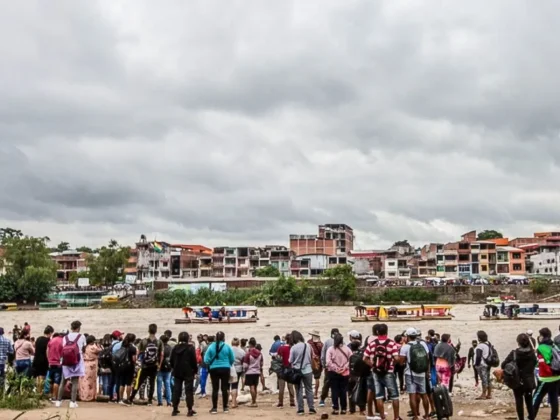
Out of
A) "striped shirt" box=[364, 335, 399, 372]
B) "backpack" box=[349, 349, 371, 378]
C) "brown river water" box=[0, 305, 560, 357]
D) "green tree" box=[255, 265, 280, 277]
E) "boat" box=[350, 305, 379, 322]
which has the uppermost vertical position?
"green tree" box=[255, 265, 280, 277]

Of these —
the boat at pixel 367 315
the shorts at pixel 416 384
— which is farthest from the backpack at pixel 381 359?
the boat at pixel 367 315

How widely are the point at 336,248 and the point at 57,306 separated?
165 ft

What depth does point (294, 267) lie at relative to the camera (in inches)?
4208

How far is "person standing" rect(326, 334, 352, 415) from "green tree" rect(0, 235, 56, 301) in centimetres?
8265

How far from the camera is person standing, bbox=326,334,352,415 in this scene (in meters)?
11.3

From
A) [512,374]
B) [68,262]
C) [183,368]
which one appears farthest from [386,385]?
[68,262]

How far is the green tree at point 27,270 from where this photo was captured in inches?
3440

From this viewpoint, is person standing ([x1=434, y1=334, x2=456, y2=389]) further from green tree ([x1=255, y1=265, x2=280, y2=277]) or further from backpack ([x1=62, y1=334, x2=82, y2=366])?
green tree ([x1=255, y1=265, x2=280, y2=277])

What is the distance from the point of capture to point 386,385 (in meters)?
10.1

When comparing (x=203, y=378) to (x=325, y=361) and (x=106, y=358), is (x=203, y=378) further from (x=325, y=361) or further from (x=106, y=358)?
(x=325, y=361)

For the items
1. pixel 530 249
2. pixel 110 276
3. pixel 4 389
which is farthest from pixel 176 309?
pixel 4 389

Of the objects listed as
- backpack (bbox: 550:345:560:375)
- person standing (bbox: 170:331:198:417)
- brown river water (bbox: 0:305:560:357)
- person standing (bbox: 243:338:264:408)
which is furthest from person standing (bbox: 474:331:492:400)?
brown river water (bbox: 0:305:560:357)

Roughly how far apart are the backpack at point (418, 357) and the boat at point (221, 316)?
46.1m

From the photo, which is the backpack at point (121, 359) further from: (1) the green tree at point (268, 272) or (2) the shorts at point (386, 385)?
(1) the green tree at point (268, 272)
